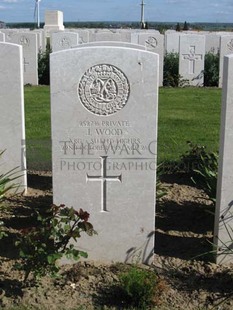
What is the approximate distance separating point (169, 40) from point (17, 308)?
15722 mm

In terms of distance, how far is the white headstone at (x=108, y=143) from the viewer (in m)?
3.79

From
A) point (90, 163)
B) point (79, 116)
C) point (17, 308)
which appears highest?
point (79, 116)

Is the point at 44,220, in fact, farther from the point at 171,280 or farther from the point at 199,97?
the point at 199,97

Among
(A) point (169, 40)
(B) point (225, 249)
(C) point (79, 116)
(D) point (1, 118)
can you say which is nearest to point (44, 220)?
(C) point (79, 116)

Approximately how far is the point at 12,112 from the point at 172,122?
180 inches

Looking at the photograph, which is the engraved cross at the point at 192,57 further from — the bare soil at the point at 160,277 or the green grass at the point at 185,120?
the bare soil at the point at 160,277

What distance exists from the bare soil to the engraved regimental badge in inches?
46.3

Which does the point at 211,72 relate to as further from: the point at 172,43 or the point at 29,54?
the point at 29,54

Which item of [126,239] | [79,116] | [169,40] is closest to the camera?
[79,116]

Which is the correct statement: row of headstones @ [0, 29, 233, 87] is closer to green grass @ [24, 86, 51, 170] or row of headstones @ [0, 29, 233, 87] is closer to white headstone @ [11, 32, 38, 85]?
white headstone @ [11, 32, 38, 85]

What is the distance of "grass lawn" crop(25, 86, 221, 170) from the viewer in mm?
7434

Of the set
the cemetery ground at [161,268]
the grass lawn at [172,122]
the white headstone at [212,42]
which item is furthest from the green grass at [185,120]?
the white headstone at [212,42]

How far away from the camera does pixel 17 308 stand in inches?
139

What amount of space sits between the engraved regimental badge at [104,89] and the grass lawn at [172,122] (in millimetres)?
2848
